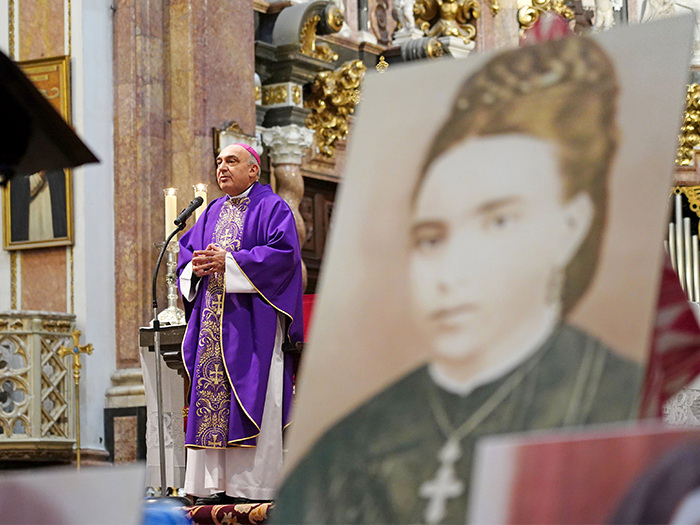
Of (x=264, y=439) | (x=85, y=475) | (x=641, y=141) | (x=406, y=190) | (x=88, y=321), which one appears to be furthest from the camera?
(x=88, y=321)

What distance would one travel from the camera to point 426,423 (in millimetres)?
1857

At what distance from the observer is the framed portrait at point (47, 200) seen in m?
8.17

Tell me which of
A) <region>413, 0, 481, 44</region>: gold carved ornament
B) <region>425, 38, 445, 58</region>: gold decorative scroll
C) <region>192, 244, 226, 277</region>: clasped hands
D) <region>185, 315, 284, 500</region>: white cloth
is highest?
<region>413, 0, 481, 44</region>: gold carved ornament

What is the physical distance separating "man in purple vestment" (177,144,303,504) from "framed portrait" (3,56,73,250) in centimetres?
213

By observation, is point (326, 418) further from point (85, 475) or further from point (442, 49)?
point (442, 49)

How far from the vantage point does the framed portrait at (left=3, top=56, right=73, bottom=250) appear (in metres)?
8.17

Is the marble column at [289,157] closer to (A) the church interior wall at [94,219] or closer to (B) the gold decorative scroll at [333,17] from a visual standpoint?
(B) the gold decorative scroll at [333,17]

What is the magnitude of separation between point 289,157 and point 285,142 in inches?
5.0

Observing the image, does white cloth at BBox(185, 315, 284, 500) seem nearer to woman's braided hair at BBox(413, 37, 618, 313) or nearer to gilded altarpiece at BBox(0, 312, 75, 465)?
gilded altarpiece at BBox(0, 312, 75, 465)

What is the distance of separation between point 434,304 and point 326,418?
9.1 inches

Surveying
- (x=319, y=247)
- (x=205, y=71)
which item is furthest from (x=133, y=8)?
(x=319, y=247)

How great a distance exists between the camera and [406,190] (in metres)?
2.03

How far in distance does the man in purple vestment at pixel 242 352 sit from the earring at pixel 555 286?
13.9 feet

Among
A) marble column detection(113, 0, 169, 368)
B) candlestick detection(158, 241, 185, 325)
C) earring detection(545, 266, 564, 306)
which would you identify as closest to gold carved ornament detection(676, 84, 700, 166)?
marble column detection(113, 0, 169, 368)
